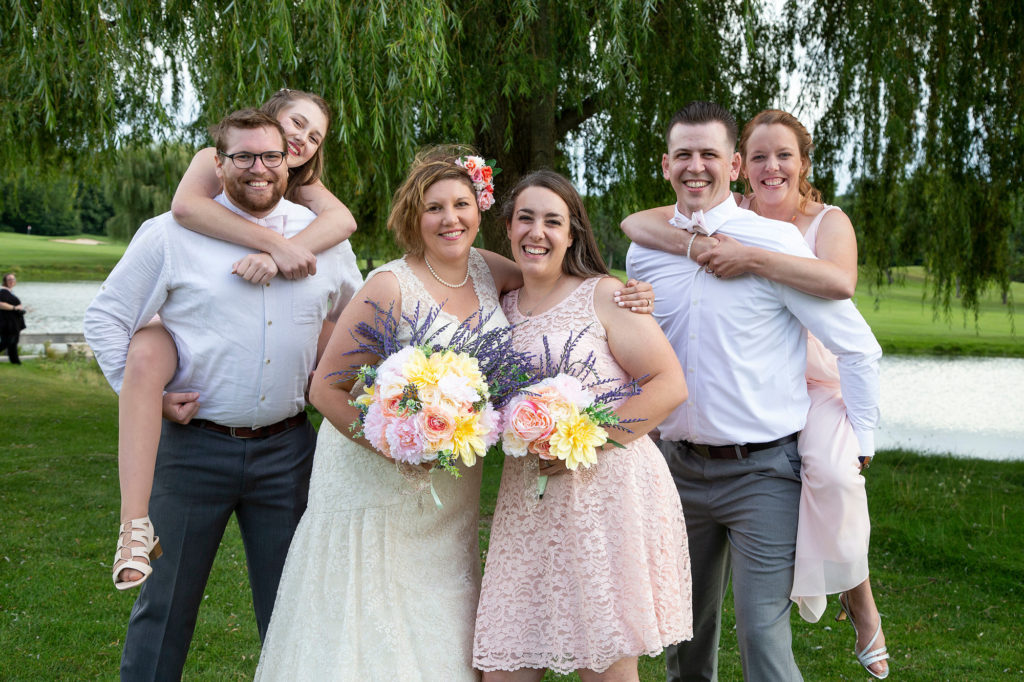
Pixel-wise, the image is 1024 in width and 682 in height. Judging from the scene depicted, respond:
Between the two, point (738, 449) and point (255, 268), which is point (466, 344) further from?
point (738, 449)

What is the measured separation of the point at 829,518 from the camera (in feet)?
9.67

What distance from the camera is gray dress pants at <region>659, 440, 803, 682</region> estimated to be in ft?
9.77

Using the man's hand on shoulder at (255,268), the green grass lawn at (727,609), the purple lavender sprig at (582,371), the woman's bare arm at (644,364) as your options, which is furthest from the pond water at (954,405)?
the man's hand on shoulder at (255,268)

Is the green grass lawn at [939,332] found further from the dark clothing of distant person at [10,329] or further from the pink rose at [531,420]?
the pink rose at [531,420]

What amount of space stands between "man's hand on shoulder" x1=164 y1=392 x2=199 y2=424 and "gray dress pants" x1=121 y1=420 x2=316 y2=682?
0.09 meters

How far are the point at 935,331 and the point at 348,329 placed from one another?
2989cm

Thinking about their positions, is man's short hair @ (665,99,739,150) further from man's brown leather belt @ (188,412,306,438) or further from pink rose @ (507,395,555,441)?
man's brown leather belt @ (188,412,306,438)

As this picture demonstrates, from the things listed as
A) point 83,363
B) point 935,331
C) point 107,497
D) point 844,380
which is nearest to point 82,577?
point 107,497

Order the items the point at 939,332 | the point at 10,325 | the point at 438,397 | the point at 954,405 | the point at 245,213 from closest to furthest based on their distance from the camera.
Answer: the point at 438,397 → the point at 245,213 → the point at 954,405 → the point at 10,325 → the point at 939,332

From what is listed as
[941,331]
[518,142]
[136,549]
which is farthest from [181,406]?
[941,331]

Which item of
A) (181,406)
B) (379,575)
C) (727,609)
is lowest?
(727,609)

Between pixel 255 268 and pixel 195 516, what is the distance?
873mm

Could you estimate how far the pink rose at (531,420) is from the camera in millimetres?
2562

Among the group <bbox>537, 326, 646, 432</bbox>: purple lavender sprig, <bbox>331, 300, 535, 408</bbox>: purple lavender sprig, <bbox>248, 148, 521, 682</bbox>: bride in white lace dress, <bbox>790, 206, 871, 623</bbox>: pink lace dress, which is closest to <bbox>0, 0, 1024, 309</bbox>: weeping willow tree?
<bbox>248, 148, 521, 682</bbox>: bride in white lace dress
